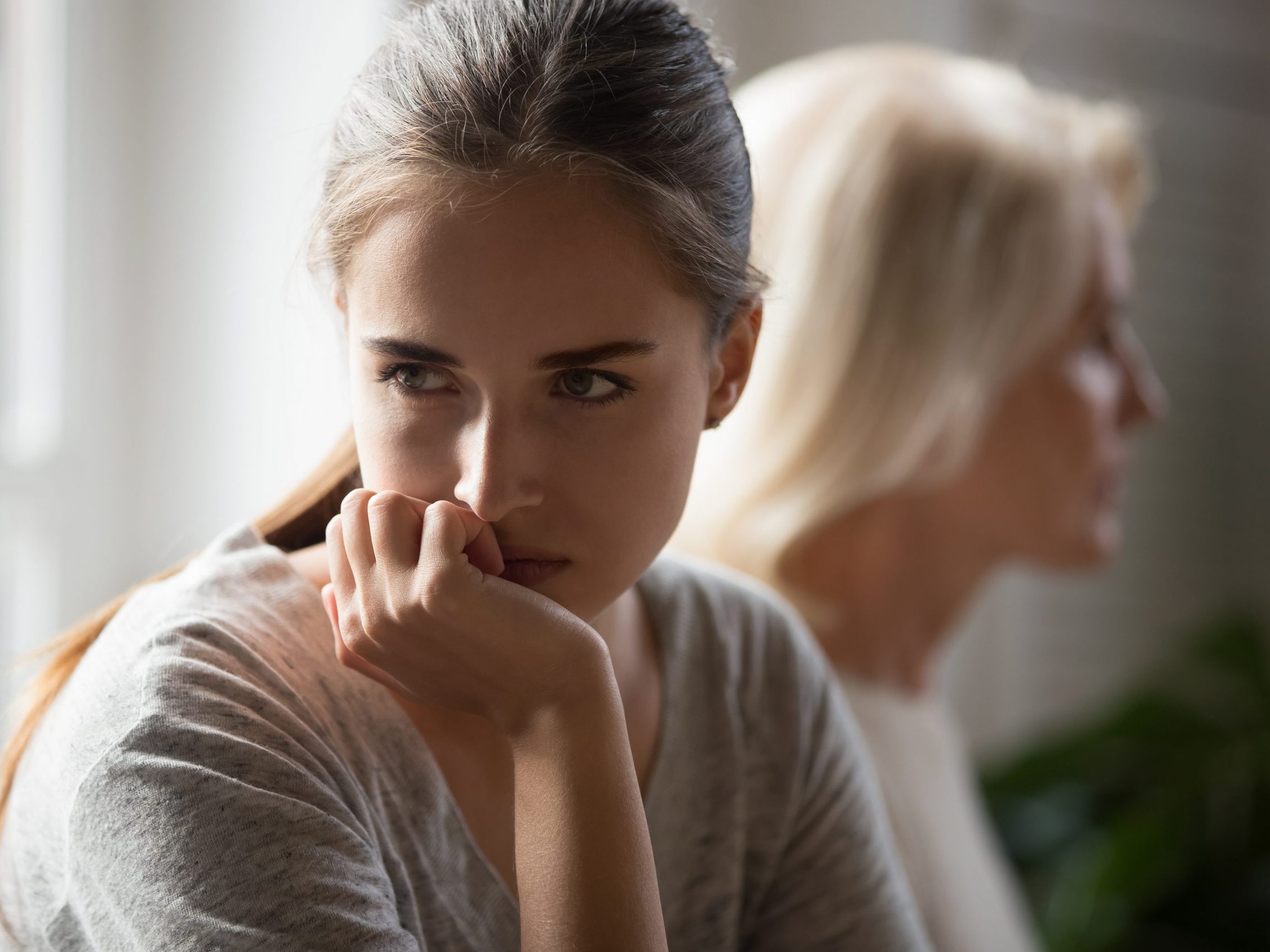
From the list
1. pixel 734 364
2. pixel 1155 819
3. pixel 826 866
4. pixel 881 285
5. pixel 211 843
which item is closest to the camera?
pixel 211 843

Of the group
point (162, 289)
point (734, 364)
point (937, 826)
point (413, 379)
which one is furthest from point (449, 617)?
point (162, 289)

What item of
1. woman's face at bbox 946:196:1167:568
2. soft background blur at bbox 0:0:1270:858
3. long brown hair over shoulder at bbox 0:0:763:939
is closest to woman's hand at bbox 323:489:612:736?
long brown hair over shoulder at bbox 0:0:763:939

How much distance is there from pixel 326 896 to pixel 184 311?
133cm

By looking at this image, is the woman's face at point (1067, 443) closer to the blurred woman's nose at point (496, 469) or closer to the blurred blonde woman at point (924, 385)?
the blurred blonde woman at point (924, 385)

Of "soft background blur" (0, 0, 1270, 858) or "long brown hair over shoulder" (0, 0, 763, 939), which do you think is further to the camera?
"soft background blur" (0, 0, 1270, 858)

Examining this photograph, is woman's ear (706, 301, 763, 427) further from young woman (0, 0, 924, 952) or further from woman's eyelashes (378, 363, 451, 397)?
woman's eyelashes (378, 363, 451, 397)

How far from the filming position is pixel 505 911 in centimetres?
73

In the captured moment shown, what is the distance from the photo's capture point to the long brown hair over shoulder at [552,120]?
2.05ft

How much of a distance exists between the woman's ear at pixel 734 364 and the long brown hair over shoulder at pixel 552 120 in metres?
0.05

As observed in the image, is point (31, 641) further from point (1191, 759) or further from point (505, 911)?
point (1191, 759)

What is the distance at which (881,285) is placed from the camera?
4.18 feet

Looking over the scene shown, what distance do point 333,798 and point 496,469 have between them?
18 cm

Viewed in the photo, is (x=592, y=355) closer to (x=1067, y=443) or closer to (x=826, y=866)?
(x=826, y=866)

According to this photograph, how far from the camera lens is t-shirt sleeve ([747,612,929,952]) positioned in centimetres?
87
